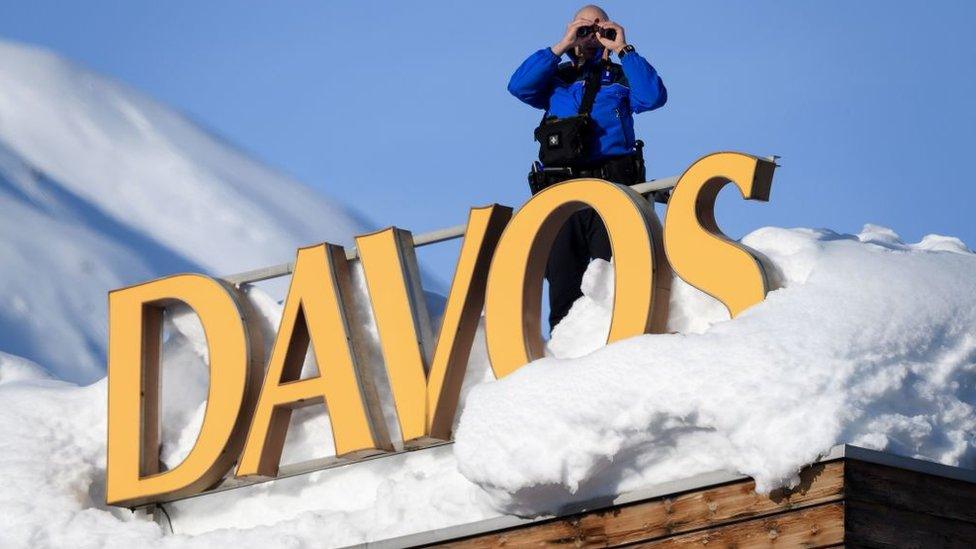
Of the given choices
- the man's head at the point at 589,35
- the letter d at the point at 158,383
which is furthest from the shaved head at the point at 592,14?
the letter d at the point at 158,383

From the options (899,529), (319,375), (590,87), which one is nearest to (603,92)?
(590,87)

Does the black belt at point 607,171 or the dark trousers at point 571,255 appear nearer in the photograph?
the dark trousers at point 571,255

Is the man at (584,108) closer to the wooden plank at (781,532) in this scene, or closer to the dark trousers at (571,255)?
the dark trousers at (571,255)

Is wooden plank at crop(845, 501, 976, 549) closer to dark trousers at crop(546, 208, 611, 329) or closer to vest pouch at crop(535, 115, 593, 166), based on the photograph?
dark trousers at crop(546, 208, 611, 329)

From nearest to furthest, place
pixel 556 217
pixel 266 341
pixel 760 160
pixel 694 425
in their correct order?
1. pixel 694 425
2. pixel 760 160
3. pixel 556 217
4. pixel 266 341

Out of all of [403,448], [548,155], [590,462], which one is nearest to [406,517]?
[403,448]

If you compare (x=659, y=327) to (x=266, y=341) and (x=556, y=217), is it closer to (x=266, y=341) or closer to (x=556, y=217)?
(x=556, y=217)

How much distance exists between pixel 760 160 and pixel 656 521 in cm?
184

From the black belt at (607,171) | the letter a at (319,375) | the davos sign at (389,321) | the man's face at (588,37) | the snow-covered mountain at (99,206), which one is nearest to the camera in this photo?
the davos sign at (389,321)

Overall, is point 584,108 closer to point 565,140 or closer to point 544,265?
point 565,140

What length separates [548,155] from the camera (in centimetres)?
992

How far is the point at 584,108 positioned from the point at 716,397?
2853mm

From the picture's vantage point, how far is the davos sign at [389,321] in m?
8.81

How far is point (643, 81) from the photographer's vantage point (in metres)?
9.88
